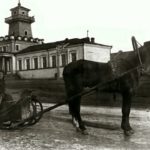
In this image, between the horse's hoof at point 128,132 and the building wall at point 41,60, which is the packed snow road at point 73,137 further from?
the building wall at point 41,60

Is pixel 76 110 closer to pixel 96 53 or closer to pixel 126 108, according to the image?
pixel 126 108

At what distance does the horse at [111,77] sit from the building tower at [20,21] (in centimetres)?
5730

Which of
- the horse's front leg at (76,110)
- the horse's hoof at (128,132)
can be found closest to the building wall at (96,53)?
the horse's front leg at (76,110)

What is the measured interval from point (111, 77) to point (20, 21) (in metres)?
59.6

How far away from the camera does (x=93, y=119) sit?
9.55 meters

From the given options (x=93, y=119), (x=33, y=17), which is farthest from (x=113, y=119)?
(x=33, y=17)

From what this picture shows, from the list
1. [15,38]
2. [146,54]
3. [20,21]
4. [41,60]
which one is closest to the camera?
[146,54]

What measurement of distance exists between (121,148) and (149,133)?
1.67 m

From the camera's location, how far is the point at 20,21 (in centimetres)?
6450

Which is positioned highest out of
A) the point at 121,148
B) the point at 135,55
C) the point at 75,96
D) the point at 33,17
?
the point at 33,17

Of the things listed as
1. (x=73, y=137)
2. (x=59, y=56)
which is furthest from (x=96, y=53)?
(x=73, y=137)

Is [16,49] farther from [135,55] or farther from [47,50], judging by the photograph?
[135,55]

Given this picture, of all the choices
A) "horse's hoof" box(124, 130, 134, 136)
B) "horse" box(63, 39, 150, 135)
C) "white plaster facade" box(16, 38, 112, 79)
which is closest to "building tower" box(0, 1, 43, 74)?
"white plaster facade" box(16, 38, 112, 79)

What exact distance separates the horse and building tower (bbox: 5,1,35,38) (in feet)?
188
